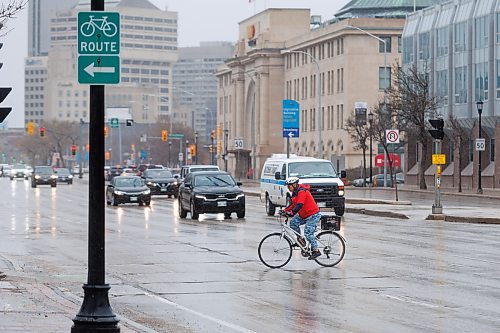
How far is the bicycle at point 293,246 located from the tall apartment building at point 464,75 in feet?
181

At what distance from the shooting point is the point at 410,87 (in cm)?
7919

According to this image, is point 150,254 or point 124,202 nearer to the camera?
point 150,254

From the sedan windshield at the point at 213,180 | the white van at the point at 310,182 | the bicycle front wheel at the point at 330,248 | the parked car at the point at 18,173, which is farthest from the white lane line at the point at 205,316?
the parked car at the point at 18,173

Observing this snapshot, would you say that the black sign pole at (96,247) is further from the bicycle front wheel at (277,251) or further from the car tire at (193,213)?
the car tire at (193,213)

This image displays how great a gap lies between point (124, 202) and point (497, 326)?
39.5 m

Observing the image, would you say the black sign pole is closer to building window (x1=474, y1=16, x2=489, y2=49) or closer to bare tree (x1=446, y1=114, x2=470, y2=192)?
bare tree (x1=446, y1=114, x2=470, y2=192)

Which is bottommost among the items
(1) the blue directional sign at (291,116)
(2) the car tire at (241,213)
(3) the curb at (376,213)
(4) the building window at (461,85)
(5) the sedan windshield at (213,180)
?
(3) the curb at (376,213)

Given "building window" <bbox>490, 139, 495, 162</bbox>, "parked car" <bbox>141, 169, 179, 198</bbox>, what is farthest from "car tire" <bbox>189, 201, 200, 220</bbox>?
"building window" <bbox>490, 139, 495, 162</bbox>

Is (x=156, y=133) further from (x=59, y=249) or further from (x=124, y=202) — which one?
(x=59, y=249)

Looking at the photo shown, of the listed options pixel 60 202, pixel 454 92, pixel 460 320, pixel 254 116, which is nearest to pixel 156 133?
pixel 254 116

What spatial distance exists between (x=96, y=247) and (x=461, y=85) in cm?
7418

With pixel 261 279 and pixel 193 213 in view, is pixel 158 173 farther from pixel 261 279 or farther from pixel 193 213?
pixel 261 279

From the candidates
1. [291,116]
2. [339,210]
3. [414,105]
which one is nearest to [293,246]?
[339,210]

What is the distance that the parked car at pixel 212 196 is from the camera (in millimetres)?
40094
